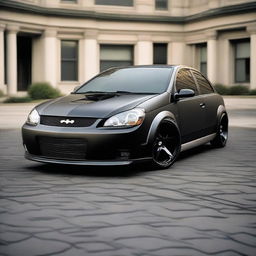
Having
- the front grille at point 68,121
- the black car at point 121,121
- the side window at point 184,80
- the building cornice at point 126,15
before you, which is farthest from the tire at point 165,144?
the building cornice at point 126,15

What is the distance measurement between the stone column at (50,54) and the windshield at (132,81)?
24.1m

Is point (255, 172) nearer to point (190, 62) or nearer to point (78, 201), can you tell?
point (78, 201)

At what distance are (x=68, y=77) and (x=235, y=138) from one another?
23.6 m

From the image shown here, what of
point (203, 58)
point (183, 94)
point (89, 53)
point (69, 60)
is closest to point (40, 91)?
point (69, 60)

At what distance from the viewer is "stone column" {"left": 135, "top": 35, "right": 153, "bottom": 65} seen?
35.6 meters

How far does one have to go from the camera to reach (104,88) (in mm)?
8531

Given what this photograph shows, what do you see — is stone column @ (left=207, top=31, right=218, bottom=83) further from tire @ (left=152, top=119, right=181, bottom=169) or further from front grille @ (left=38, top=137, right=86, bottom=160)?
front grille @ (left=38, top=137, right=86, bottom=160)

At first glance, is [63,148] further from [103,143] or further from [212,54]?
[212,54]

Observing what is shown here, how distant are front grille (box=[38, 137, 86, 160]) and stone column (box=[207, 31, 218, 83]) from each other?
27.7 meters

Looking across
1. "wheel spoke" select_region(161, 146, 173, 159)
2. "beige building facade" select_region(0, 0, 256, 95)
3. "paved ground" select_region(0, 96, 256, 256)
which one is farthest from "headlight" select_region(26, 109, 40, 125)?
"beige building facade" select_region(0, 0, 256, 95)

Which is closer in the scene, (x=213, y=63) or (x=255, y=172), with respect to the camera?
(x=255, y=172)

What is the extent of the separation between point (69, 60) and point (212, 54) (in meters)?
8.65

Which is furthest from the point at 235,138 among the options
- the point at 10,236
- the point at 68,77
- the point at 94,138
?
the point at 68,77

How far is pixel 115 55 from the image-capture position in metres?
35.8
